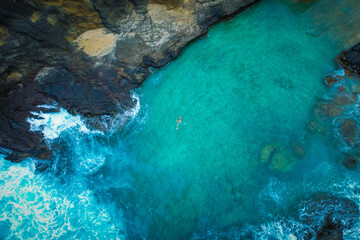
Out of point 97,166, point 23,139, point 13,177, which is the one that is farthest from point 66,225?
point 23,139

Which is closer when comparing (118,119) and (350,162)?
(350,162)

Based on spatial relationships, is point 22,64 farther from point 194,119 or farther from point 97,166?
point 194,119

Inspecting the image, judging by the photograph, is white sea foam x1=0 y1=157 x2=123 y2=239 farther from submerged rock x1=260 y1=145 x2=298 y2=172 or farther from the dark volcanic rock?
the dark volcanic rock

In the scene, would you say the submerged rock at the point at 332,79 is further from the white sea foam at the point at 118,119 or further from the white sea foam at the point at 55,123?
the white sea foam at the point at 55,123

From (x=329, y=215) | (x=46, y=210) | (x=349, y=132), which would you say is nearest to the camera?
(x=329, y=215)

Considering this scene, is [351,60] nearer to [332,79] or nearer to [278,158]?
[332,79]

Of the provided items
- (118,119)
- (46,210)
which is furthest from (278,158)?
(46,210)

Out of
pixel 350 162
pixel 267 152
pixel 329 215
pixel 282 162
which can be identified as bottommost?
pixel 329 215
